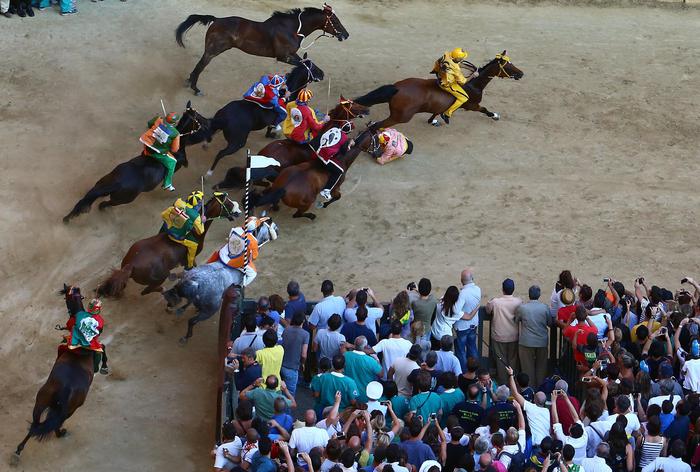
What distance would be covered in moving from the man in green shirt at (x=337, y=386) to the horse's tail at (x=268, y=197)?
5.05m

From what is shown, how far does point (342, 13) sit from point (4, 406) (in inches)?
499

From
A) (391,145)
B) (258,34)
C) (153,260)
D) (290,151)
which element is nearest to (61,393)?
(153,260)

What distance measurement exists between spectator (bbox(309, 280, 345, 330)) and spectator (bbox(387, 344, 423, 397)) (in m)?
1.41

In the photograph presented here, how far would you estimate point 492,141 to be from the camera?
2033cm

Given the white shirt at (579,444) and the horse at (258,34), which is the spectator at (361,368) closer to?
the white shirt at (579,444)

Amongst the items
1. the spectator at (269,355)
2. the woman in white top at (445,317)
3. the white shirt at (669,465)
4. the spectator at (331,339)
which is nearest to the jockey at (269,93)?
the woman in white top at (445,317)

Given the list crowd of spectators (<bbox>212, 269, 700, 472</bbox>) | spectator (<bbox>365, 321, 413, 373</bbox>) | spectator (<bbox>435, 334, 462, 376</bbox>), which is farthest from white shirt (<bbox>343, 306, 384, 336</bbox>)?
spectator (<bbox>435, 334, 462, 376</bbox>)

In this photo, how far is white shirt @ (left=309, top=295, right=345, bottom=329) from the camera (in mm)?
13898

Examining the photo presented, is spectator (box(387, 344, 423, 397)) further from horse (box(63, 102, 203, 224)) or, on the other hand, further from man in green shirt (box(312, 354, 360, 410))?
horse (box(63, 102, 203, 224))

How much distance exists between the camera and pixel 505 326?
1435cm

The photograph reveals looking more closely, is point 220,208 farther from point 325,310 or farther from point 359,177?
point 359,177

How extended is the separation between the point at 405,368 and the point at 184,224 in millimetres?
4289

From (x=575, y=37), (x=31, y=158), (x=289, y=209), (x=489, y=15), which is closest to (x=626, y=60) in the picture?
(x=575, y=37)

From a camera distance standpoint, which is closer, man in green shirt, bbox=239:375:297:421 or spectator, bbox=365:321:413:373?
man in green shirt, bbox=239:375:297:421
